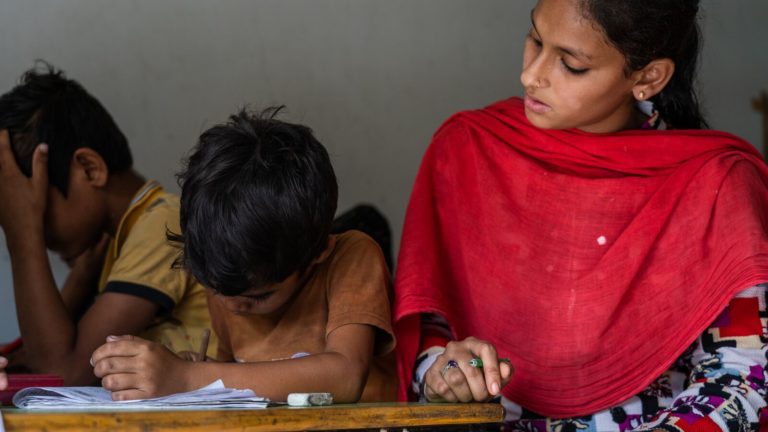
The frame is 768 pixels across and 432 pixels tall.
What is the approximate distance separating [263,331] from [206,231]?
0.32 metres

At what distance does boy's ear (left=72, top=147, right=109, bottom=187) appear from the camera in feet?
7.42

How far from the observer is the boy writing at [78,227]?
2080mm

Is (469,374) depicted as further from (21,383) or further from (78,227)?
(78,227)

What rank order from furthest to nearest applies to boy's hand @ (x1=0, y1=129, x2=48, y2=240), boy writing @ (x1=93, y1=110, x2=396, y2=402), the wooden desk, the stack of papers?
1. boy's hand @ (x1=0, y1=129, x2=48, y2=240)
2. boy writing @ (x1=93, y1=110, x2=396, y2=402)
3. the stack of papers
4. the wooden desk

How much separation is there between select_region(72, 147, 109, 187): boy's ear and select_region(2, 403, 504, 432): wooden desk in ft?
4.09

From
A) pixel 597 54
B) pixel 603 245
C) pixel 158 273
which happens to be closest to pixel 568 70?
pixel 597 54

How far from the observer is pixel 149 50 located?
311cm

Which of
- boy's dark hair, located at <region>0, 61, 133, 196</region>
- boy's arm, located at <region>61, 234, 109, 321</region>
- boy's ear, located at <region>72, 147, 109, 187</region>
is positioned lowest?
boy's arm, located at <region>61, 234, 109, 321</region>

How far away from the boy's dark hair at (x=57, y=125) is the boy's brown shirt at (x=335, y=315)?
0.66m

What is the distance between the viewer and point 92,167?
7.46 ft

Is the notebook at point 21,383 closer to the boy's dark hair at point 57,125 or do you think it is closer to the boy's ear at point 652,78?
the boy's dark hair at point 57,125

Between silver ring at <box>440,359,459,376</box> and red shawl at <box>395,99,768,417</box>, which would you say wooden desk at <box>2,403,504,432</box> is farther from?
red shawl at <box>395,99,768,417</box>

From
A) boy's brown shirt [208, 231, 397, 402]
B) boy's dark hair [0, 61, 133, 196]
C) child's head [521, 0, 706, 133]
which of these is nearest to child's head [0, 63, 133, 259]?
boy's dark hair [0, 61, 133, 196]

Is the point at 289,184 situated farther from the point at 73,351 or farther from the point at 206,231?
the point at 73,351
